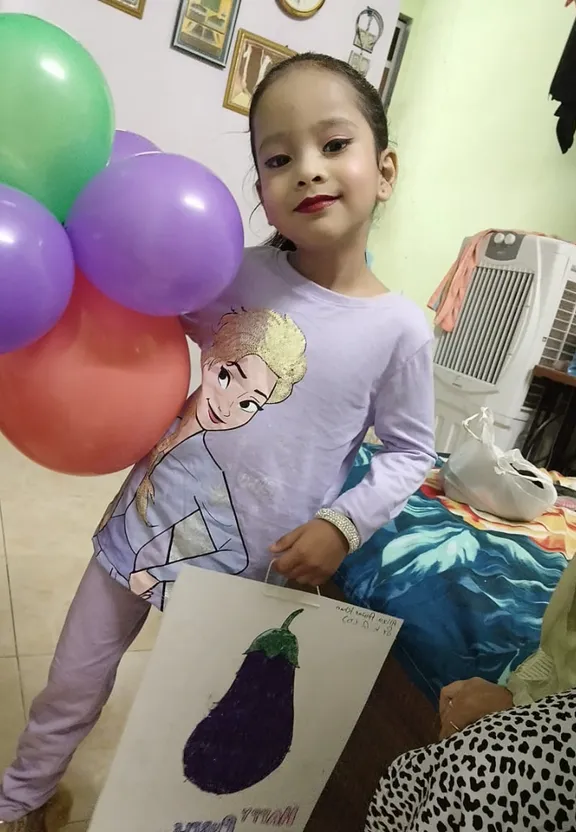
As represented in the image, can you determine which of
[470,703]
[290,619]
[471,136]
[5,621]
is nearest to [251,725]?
[290,619]

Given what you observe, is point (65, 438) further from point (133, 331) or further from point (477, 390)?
point (477, 390)

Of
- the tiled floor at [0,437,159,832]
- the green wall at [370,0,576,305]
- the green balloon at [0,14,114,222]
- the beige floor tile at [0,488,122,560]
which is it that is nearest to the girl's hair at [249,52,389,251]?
the green balloon at [0,14,114,222]

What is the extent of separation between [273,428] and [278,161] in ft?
1.00

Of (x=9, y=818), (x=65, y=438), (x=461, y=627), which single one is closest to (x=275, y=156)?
(x=65, y=438)

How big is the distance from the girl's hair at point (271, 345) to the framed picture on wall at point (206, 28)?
5.40 ft

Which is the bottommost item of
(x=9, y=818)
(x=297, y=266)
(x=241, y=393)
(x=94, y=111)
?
(x=9, y=818)

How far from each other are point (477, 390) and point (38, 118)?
82.9 inches

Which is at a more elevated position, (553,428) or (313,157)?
(313,157)

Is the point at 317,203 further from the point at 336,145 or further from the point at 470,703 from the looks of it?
the point at 470,703

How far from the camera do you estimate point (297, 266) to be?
0.80m

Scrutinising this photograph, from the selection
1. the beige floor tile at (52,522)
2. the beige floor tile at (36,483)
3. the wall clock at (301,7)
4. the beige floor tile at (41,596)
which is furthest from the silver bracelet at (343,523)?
the wall clock at (301,7)

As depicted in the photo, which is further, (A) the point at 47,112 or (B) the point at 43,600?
(B) the point at 43,600

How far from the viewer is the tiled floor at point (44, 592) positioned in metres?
1.05

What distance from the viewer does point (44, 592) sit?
4.56ft
